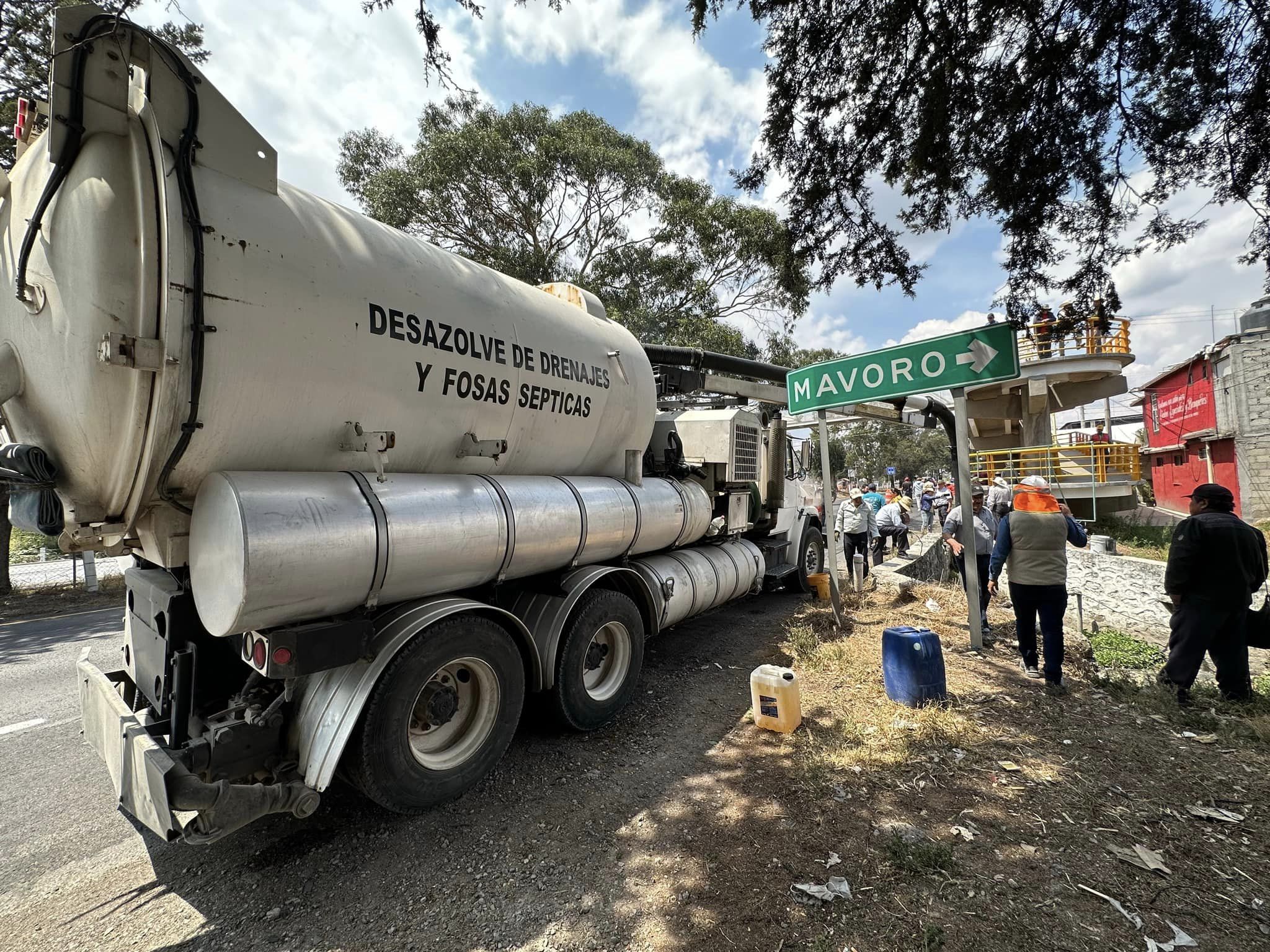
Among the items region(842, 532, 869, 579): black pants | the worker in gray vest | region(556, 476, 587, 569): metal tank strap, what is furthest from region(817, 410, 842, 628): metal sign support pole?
region(556, 476, 587, 569): metal tank strap

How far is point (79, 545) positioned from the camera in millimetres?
2793

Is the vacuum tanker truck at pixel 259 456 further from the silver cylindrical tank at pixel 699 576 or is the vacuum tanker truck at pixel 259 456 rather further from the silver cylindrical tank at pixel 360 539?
the silver cylindrical tank at pixel 699 576

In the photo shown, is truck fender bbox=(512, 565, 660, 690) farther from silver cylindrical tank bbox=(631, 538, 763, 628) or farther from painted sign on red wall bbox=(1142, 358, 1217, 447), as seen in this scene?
painted sign on red wall bbox=(1142, 358, 1217, 447)

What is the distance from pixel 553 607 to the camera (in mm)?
4051

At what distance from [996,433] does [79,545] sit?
84.0 ft

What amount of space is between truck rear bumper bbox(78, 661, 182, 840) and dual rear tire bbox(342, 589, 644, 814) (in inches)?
30.0

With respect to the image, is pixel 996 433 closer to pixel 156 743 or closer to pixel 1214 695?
pixel 1214 695

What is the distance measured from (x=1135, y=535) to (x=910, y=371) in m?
15.7

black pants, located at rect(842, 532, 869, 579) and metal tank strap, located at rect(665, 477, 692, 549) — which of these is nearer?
metal tank strap, located at rect(665, 477, 692, 549)

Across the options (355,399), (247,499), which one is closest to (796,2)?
(355,399)

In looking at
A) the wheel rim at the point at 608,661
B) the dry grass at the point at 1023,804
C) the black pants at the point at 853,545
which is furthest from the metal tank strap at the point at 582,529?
the black pants at the point at 853,545

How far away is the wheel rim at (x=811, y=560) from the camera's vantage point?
356 inches

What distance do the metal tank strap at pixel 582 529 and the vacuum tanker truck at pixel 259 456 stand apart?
0.20ft

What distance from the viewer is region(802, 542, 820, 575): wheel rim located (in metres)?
9.05
